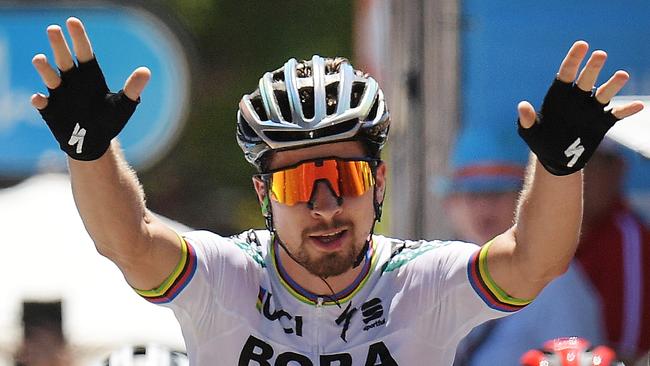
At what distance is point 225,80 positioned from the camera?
6.83m

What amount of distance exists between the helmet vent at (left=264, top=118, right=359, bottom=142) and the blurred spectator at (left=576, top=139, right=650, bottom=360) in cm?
161

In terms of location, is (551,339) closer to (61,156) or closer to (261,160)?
(261,160)

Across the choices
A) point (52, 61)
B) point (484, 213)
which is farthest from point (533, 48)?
point (52, 61)

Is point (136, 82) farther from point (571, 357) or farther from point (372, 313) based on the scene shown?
point (571, 357)

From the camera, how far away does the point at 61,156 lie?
557 centimetres

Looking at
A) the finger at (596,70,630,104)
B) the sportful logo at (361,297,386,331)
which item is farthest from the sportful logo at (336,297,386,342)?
the finger at (596,70,630,104)

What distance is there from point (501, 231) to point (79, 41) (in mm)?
2196

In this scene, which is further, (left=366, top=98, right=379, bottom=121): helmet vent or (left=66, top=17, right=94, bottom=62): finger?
(left=366, top=98, right=379, bottom=121): helmet vent

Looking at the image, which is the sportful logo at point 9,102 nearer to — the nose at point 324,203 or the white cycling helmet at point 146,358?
the white cycling helmet at point 146,358

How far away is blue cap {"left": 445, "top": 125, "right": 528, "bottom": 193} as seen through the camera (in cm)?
435

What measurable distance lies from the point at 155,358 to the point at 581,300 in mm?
1475

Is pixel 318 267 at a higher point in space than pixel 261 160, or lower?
lower

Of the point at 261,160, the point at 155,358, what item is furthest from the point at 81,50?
the point at 155,358

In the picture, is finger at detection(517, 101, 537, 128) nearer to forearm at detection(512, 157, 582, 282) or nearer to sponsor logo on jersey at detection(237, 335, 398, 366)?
forearm at detection(512, 157, 582, 282)
